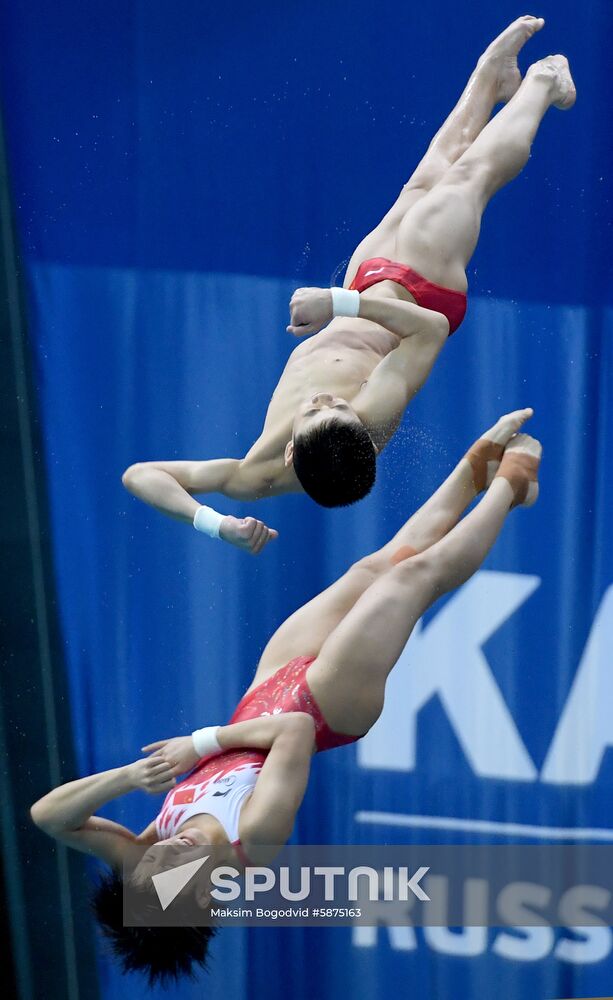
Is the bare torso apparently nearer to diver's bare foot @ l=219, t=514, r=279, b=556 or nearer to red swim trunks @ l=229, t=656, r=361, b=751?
diver's bare foot @ l=219, t=514, r=279, b=556

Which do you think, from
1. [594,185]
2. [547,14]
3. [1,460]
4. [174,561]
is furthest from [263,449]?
[547,14]

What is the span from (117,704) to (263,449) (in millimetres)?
1115

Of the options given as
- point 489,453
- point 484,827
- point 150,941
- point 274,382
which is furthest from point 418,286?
point 484,827

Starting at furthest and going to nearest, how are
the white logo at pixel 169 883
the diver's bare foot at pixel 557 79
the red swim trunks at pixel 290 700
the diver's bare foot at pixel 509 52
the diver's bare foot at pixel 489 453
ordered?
the diver's bare foot at pixel 509 52
the diver's bare foot at pixel 557 79
the diver's bare foot at pixel 489 453
the red swim trunks at pixel 290 700
the white logo at pixel 169 883

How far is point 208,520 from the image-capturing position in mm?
2641

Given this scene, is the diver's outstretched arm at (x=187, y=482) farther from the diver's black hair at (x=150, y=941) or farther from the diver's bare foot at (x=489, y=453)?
the diver's black hair at (x=150, y=941)

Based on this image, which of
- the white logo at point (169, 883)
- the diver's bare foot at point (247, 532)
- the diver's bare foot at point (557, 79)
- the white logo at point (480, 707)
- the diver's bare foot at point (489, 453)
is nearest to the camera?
the white logo at point (169, 883)

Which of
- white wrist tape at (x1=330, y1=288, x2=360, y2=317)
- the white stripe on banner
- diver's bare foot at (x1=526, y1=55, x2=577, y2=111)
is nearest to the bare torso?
white wrist tape at (x1=330, y1=288, x2=360, y2=317)

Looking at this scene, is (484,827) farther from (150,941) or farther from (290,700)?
(150,941)

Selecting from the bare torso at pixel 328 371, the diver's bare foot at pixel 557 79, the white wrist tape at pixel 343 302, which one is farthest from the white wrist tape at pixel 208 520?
the diver's bare foot at pixel 557 79

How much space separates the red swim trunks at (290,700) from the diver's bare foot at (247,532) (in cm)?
31

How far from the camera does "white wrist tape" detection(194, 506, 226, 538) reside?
2.63m

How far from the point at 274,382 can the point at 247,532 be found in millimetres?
1121

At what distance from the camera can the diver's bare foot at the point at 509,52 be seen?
10.4ft
